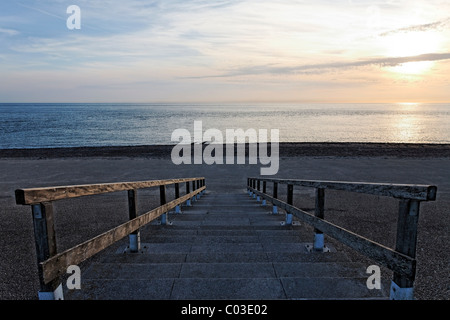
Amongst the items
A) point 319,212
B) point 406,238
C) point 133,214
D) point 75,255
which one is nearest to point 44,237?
point 75,255

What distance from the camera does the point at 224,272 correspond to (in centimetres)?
335

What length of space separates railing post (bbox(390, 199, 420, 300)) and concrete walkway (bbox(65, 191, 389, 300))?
0.38 m

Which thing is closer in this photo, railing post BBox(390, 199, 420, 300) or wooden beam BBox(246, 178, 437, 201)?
wooden beam BBox(246, 178, 437, 201)

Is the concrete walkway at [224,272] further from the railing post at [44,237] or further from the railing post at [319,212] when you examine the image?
the railing post at [44,237]

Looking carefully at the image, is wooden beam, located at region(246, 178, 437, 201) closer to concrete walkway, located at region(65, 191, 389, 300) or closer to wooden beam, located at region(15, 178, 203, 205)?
concrete walkway, located at region(65, 191, 389, 300)

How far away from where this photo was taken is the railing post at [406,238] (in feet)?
7.59

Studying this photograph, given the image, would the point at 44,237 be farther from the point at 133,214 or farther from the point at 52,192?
the point at 133,214

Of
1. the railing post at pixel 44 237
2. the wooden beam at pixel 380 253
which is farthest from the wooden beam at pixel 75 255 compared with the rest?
the wooden beam at pixel 380 253

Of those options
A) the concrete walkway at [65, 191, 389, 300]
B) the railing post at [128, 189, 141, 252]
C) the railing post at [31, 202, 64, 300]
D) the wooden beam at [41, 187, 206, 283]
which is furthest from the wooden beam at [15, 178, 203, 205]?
the concrete walkway at [65, 191, 389, 300]

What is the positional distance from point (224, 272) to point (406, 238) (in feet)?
6.25

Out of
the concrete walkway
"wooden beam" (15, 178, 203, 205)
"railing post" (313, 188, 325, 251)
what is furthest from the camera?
"railing post" (313, 188, 325, 251)

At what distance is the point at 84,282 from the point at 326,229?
2.81 metres

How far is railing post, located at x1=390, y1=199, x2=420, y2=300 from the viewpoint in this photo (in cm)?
231
